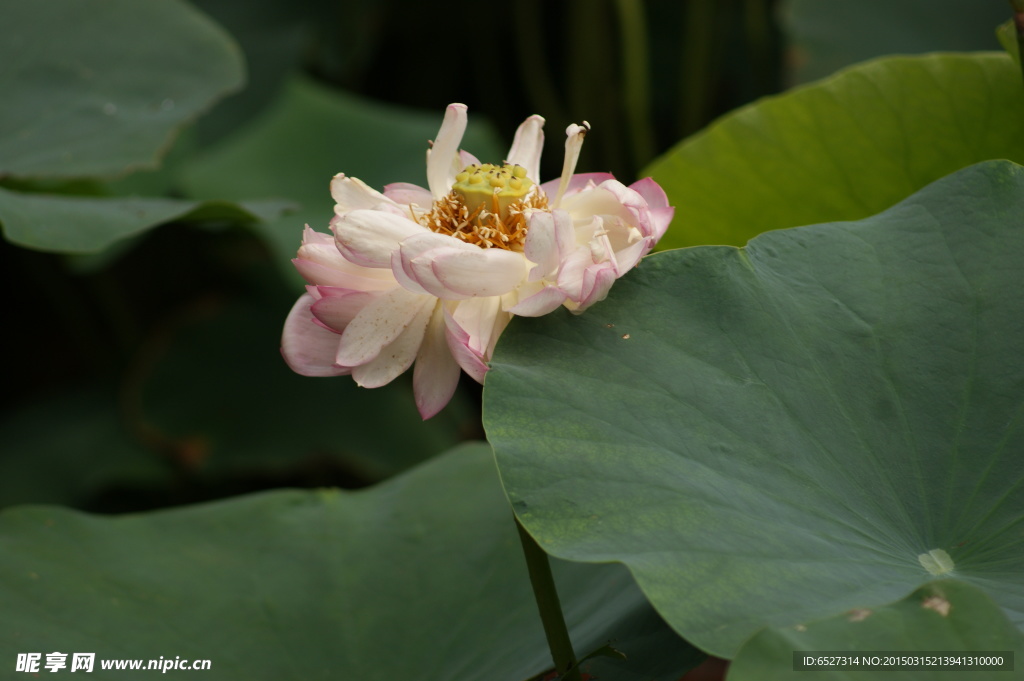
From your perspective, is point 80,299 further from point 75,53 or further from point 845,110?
point 845,110

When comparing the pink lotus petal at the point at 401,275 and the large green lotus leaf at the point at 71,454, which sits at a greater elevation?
the pink lotus petal at the point at 401,275

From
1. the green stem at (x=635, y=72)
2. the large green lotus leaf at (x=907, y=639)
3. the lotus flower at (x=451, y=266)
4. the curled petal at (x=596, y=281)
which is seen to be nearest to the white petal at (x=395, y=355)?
the lotus flower at (x=451, y=266)

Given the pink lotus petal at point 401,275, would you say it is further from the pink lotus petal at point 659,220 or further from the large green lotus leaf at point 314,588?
the large green lotus leaf at point 314,588

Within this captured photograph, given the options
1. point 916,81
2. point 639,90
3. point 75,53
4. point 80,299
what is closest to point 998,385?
point 916,81

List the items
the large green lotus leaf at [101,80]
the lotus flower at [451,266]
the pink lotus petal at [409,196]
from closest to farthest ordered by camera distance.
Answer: the lotus flower at [451,266] < the pink lotus petal at [409,196] < the large green lotus leaf at [101,80]

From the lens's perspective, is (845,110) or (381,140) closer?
(845,110)

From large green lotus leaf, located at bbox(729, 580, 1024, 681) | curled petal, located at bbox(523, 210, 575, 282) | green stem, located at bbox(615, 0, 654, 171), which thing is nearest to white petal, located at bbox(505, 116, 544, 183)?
curled petal, located at bbox(523, 210, 575, 282)
